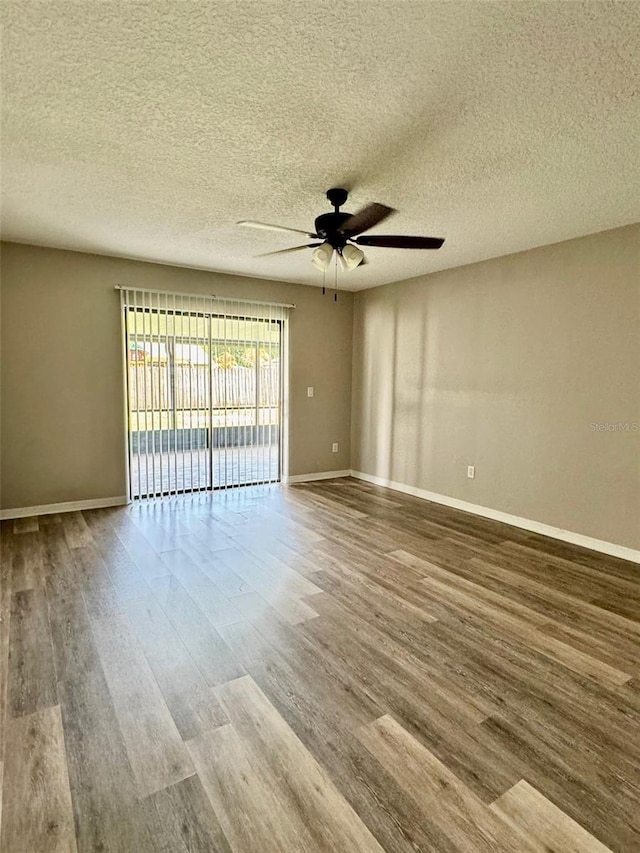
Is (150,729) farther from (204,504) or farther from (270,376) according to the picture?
(270,376)

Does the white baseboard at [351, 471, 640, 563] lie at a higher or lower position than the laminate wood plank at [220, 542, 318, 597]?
higher

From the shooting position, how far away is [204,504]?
4809mm

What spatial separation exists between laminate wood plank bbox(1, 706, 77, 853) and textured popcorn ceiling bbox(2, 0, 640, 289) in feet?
8.40

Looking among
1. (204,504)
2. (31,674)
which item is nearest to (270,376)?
(204,504)

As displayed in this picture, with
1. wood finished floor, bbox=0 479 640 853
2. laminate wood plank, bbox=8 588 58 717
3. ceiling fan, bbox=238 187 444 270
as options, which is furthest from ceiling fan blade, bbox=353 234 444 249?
laminate wood plank, bbox=8 588 58 717

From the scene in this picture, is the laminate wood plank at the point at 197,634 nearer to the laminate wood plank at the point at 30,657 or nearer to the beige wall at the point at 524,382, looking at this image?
the laminate wood plank at the point at 30,657

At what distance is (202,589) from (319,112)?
8.98 feet

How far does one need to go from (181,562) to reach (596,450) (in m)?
3.41

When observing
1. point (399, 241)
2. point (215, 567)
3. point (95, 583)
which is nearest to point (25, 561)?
point (95, 583)

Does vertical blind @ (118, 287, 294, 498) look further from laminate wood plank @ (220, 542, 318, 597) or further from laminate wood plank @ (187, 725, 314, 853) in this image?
laminate wood plank @ (187, 725, 314, 853)

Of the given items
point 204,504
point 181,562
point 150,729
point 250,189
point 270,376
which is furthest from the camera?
point 270,376

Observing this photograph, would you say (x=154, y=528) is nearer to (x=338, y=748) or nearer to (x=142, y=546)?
(x=142, y=546)

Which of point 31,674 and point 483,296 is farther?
point 483,296

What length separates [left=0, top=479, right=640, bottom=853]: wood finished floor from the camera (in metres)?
1.35
